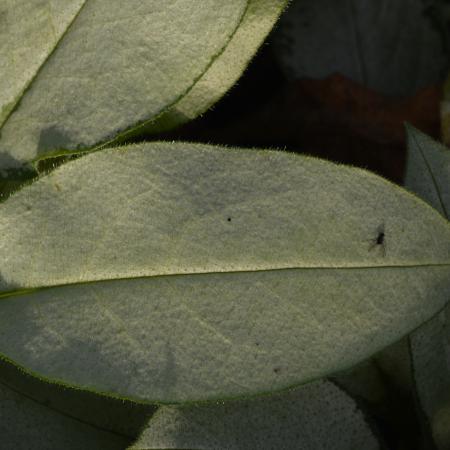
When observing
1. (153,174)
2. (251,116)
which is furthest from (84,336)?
(251,116)

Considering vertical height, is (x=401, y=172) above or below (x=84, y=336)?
below

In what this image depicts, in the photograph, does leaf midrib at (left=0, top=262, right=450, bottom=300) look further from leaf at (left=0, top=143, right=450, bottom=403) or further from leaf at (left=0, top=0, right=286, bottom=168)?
leaf at (left=0, top=0, right=286, bottom=168)

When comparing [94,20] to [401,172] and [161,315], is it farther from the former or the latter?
[401,172]

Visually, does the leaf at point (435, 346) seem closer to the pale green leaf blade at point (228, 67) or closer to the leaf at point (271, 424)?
the leaf at point (271, 424)

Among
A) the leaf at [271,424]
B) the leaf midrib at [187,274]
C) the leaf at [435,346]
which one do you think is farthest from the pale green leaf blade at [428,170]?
the leaf at [271,424]

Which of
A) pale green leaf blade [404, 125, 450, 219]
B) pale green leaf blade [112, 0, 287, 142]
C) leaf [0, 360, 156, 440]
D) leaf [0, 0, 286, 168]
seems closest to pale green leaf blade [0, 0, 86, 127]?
leaf [0, 0, 286, 168]

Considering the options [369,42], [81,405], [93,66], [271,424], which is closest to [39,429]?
[81,405]
